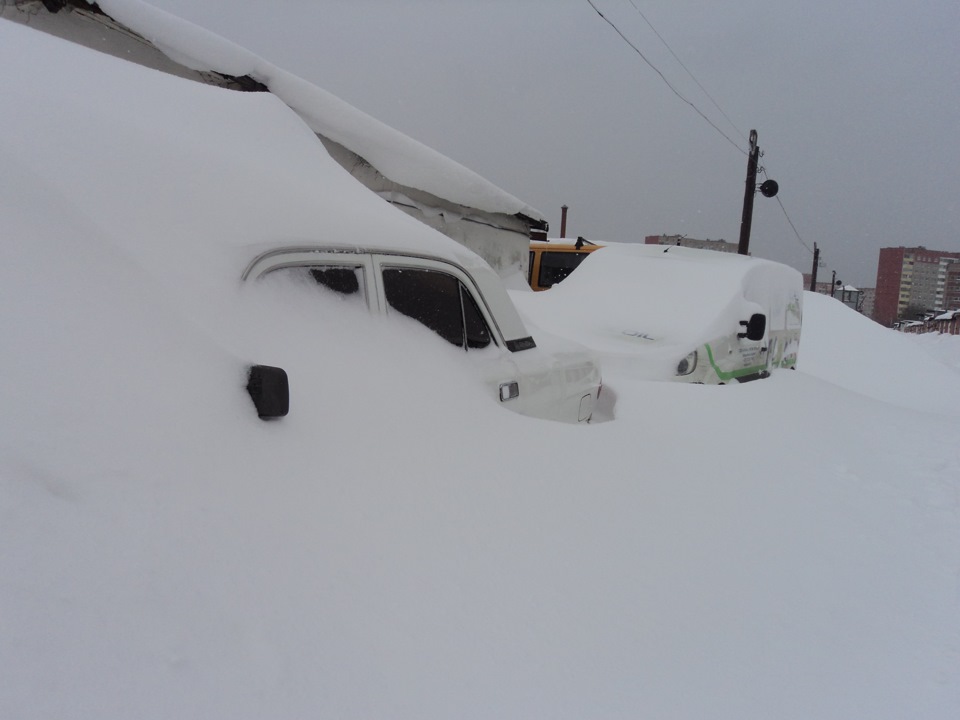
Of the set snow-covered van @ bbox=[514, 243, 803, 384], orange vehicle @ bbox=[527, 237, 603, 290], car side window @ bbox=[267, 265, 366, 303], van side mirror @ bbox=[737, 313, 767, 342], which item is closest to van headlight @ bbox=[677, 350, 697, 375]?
snow-covered van @ bbox=[514, 243, 803, 384]

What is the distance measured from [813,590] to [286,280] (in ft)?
7.90

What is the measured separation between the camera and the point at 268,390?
1.67 metres

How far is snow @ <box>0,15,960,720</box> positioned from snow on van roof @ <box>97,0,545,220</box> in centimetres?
413

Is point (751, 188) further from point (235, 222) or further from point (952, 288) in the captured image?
point (952, 288)

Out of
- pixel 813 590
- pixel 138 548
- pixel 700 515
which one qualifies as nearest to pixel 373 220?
pixel 138 548

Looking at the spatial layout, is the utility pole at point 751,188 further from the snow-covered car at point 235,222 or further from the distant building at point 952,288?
the distant building at point 952,288

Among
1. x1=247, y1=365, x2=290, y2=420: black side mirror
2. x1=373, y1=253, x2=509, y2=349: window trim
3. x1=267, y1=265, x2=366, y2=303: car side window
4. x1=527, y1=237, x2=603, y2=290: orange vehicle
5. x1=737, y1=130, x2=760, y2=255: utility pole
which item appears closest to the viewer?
x1=247, y1=365, x2=290, y2=420: black side mirror

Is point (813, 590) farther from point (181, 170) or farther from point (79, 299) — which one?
point (181, 170)

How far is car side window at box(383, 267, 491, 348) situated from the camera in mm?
2533

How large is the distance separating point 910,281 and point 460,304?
4117 inches

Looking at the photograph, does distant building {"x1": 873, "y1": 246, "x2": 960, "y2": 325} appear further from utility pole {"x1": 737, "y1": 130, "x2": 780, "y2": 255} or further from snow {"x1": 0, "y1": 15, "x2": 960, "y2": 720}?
snow {"x1": 0, "y1": 15, "x2": 960, "y2": 720}

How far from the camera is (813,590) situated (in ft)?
7.89

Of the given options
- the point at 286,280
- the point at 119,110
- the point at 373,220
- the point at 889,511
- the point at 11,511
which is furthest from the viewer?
the point at 889,511

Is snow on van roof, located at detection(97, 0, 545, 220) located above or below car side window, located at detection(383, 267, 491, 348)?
above
